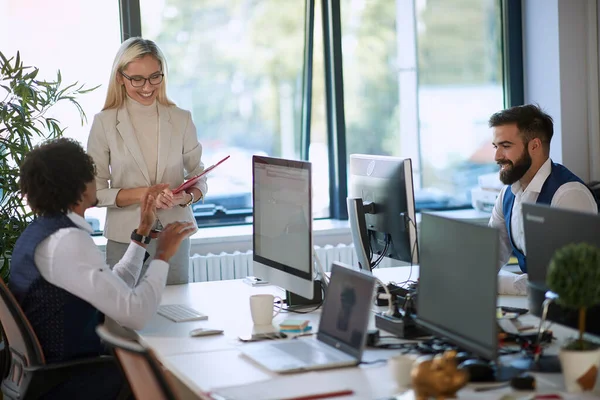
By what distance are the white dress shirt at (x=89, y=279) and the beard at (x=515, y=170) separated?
1.56m

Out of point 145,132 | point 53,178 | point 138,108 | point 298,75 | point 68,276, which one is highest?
point 298,75

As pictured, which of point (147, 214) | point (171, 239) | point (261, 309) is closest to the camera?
point (261, 309)

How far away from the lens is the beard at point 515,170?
3.35m

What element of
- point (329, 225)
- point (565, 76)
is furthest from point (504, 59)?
point (329, 225)

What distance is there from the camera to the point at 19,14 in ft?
14.9

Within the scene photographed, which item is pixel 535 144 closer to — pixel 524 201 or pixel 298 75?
pixel 524 201

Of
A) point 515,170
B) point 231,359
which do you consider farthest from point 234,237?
point 231,359

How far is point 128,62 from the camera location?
348 cm

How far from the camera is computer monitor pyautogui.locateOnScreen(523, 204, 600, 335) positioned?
80.2 inches

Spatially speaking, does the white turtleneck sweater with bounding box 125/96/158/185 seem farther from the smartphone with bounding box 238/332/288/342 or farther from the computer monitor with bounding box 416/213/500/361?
the computer monitor with bounding box 416/213/500/361

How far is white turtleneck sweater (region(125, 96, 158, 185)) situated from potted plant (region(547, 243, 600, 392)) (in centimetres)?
213

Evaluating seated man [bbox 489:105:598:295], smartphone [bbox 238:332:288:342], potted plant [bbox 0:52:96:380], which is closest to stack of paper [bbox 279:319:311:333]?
smartphone [bbox 238:332:288:342]

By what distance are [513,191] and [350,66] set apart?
204 cm

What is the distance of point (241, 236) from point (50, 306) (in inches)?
89.8
